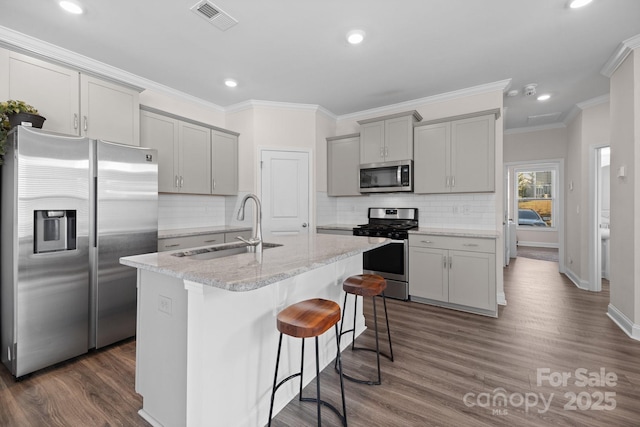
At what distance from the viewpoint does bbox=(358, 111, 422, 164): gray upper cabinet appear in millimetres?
4012

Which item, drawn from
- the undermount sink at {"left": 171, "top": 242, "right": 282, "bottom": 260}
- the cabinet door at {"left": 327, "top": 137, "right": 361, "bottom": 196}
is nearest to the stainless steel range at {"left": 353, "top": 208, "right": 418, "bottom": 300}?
the cabinet door at {"left": 327, "top": 137, "right": 361, "bottom": 196}

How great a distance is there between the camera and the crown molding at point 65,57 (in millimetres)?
2488

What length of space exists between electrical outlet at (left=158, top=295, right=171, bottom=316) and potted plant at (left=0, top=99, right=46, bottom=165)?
6.13 feet

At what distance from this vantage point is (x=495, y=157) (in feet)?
12.0

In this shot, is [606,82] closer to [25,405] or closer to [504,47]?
[504,47]

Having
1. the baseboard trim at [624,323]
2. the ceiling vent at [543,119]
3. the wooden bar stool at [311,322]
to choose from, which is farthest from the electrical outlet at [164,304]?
Result: the ceiling vent at [543,119]

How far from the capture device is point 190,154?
380cm

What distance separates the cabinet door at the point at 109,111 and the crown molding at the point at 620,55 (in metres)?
4.88

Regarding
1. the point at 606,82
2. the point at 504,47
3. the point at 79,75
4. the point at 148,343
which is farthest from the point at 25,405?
the point at 606,82

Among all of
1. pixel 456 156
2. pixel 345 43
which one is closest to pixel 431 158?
pixel 456 156

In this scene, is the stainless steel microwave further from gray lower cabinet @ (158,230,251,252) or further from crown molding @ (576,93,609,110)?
crown molding @ (576,93,609,110)

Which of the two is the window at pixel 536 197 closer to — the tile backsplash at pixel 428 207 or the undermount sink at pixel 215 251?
the tile backsplash at pixel 428 207

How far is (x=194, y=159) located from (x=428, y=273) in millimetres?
3333

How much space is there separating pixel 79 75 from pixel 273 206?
8.28 ft
